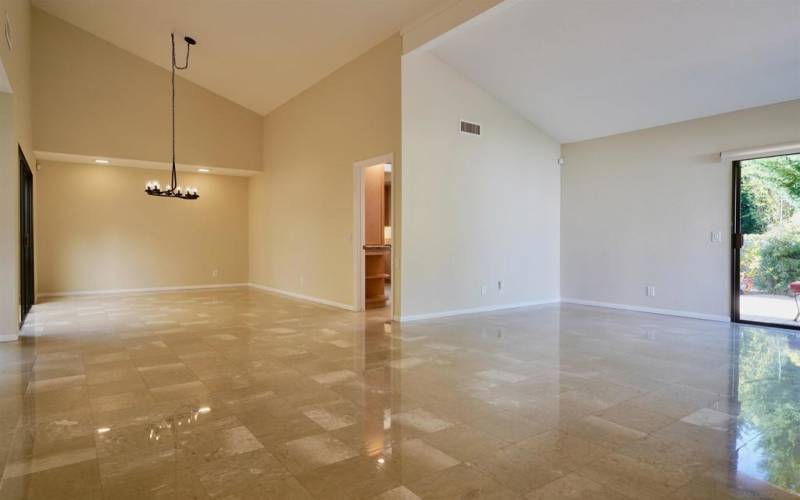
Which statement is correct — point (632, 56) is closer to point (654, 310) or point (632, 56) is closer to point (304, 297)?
point (654, 310)

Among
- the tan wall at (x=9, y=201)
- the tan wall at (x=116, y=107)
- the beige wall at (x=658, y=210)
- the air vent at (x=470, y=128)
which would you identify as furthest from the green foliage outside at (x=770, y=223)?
the tan wall at (x=9, y=201)

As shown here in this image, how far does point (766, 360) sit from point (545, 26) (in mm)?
4088

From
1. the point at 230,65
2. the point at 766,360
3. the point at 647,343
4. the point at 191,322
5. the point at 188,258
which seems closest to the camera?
the point at 766,360

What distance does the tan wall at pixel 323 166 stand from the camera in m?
6.33

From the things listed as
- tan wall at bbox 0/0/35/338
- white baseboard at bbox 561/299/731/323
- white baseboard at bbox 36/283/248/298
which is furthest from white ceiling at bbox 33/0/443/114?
white baseboard at bbox 561/299/731/323

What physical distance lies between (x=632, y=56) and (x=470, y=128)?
7.25ft

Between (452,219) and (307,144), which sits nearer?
(452,219)

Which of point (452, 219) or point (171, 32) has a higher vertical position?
point (171, 32)

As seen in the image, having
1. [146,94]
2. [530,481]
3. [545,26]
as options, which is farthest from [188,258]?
[530,481]

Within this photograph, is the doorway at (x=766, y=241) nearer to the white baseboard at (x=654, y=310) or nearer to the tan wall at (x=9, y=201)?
the white baseboard at (x=654, y=310)

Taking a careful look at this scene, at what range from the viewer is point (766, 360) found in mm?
4211

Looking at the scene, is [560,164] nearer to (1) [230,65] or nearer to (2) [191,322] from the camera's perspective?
(1) [230,65]

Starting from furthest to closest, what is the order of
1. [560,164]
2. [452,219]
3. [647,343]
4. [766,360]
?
1. [560,164]
2. [452,219]
3. [647,343]
4. [766,360]

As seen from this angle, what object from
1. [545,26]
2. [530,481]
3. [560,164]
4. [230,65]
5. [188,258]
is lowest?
[530,481]
